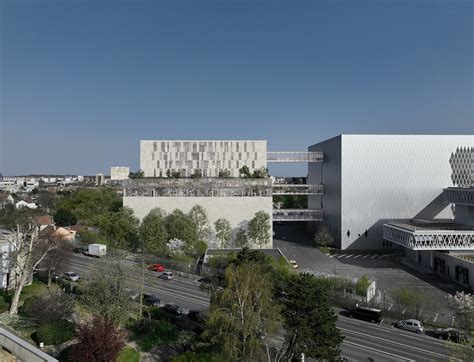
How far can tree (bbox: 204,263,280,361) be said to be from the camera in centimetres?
1350

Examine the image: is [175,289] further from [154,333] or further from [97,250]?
[97,250]

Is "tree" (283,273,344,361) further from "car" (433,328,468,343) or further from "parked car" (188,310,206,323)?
"car" (433,328,468,343)

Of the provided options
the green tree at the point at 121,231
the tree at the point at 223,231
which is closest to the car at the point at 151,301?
the green tree at the point at 121,231

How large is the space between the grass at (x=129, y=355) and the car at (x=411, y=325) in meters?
15.3

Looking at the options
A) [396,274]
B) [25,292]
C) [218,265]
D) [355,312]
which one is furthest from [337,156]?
[25,292]

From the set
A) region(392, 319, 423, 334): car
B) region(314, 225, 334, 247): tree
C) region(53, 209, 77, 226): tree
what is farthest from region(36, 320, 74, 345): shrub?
region(53, 209, 77, 226): tree

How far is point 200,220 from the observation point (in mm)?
42469

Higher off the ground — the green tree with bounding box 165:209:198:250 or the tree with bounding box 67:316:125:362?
the green tree with bounding box 165:209:198:250

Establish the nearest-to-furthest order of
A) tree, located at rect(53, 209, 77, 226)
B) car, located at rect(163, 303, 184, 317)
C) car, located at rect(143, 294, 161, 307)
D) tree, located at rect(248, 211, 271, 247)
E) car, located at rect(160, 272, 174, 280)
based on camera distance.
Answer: car, located at rect(163, 303, 184, 317) < car, located at rect(143, 294, 161, 307) < car, located at rect(160, 272, 174, 280) < tree, located at rect(248, 211, 271, 247) < tree, located at rect(53, 209, 77, 226)

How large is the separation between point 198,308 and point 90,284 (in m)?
8.14

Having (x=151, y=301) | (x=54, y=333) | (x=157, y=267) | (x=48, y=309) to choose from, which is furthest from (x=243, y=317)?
(x=157, y=267)

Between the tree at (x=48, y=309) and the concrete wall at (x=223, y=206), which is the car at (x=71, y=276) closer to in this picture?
the tree at (x=48, y=309)

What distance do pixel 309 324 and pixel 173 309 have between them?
10800 mm

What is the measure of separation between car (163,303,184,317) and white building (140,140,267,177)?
3361 cm
